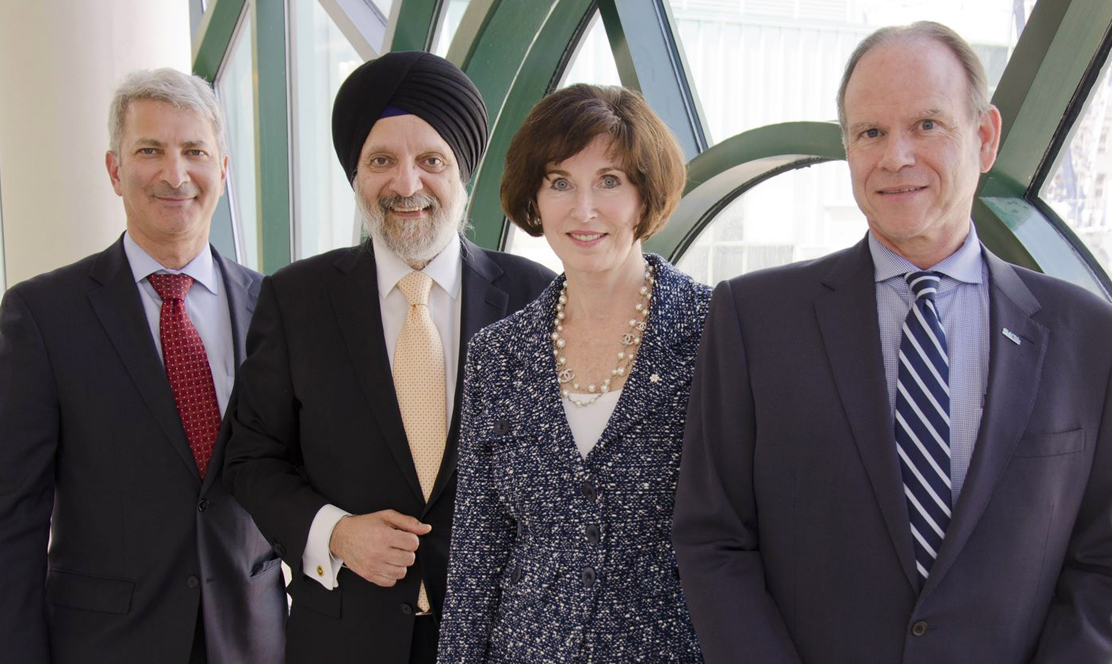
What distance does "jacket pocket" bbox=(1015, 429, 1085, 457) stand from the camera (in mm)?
1581

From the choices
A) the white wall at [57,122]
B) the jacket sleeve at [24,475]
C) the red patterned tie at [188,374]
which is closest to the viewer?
the jacket sleeve at [24,475]

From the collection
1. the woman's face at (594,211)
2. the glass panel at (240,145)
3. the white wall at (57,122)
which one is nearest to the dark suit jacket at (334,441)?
the woman's face at (594,211)

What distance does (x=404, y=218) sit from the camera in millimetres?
2354

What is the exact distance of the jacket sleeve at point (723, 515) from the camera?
1.66m

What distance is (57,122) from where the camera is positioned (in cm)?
528

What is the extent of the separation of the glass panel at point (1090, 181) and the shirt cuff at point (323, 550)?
1793 millimetres

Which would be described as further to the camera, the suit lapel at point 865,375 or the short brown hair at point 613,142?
the short brown hair at point 613,142

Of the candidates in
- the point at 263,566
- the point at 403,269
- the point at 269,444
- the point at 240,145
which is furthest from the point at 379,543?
the point at 240,145

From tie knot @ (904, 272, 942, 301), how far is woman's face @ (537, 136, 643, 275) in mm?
530

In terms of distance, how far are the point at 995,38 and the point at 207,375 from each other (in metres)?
2.18

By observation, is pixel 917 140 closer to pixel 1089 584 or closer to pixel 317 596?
pixel 1089 584

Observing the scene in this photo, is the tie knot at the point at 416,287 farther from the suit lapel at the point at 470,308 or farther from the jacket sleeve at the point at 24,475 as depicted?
the jacket sleeve at the point at 24,475

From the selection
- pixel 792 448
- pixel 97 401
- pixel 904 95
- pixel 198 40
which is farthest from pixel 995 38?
pixel 198 40

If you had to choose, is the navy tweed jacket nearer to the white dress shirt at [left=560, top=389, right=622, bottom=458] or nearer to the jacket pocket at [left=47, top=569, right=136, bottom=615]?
the white dress shirt at [left=560, top=389, right=622, bottom=458]
